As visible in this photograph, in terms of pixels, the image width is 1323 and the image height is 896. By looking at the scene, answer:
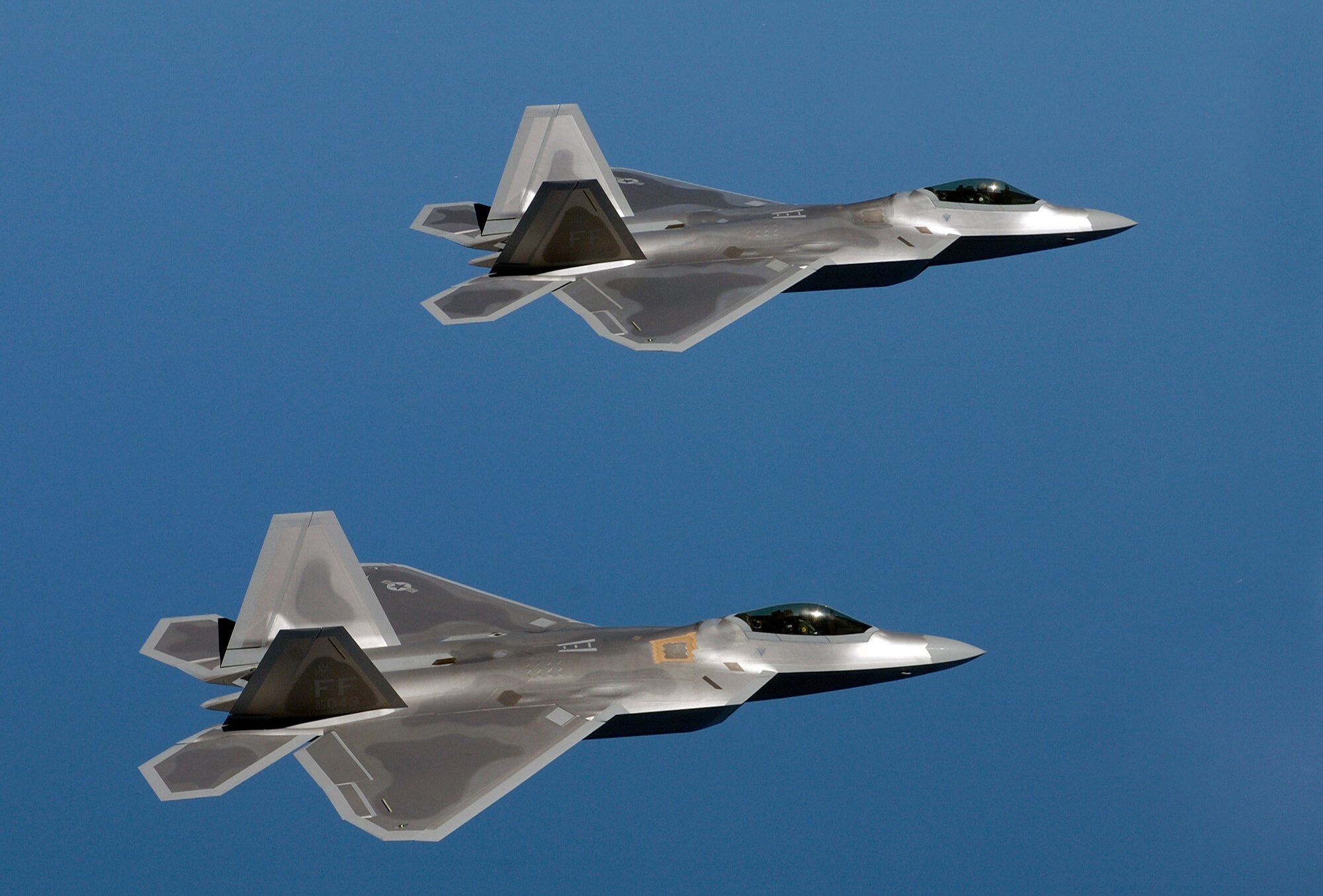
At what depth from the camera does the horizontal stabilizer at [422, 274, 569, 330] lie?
31.0 m

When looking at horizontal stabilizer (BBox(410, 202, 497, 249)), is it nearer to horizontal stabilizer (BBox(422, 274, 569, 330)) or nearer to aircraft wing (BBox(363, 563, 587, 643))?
horizontal stabilizer (BBox(422, 274, 569, 330))

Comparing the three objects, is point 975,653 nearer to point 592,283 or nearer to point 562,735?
point 562,735

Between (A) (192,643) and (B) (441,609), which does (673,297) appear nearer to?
(B) (441,609)

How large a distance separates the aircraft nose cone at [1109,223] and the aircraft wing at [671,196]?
16.7 ft

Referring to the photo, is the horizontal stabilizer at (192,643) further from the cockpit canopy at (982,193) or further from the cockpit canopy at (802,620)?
the cockpit canopy at (982,193)

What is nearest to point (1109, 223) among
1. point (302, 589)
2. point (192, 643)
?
point (302, 589)

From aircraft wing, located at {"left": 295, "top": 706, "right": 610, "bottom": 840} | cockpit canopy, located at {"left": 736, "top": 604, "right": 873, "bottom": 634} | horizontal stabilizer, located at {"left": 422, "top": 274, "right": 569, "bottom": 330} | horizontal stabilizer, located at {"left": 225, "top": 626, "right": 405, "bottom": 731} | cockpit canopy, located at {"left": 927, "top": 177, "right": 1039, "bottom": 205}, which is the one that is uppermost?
cockpit canopy, located at {"left": 927, "top": 177, "right": 1039, "bottom": 205}

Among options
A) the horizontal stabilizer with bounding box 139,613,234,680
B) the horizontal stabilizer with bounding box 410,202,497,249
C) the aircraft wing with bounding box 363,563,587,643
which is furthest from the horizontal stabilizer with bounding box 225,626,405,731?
the horizontal stabilizer with bounding box 410,202,497,249

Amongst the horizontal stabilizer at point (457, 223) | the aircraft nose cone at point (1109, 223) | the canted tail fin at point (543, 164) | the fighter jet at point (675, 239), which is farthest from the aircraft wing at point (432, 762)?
the aircraft nose cone at point (1109, 223)

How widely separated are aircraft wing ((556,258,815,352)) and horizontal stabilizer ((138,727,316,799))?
7.83 metres

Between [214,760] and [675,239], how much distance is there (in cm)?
1141

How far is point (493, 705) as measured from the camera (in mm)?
27422

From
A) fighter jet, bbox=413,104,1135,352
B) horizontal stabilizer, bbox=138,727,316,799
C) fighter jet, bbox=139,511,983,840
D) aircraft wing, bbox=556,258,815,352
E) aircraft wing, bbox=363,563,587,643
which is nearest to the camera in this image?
horizontal stabilizer, bbox=138,727,316,799

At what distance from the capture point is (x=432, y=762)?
1041 inches
